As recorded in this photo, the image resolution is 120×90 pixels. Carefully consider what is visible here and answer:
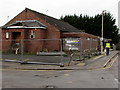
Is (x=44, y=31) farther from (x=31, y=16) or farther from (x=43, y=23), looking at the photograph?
(x=31, y=16)

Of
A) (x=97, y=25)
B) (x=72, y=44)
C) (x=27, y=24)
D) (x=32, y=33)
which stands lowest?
(x=72, y=44)

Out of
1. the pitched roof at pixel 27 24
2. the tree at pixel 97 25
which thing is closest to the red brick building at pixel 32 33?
the pitched roof at pixel 27 24

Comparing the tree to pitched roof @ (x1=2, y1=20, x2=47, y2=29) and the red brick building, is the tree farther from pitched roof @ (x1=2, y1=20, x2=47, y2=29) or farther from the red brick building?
pitched roof @ (x1=2, y1=20, x2=47, y2=29)

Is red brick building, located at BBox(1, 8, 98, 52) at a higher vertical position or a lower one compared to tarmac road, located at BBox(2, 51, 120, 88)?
higher

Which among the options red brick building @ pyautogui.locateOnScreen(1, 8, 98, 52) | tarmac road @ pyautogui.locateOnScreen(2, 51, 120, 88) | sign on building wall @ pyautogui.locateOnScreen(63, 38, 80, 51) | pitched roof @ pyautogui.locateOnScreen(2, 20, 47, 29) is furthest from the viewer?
pitched roof @ pyautogui.locateOnScreen(2, 20, 47, 29)

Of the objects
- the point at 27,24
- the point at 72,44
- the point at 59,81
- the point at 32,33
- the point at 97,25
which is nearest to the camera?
the point at 59,81

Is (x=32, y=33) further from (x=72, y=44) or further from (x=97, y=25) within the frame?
(x=97, y=25)

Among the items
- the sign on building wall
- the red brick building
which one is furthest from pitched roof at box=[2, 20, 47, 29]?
the sign on building wall

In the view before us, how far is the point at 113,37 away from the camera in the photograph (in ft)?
189

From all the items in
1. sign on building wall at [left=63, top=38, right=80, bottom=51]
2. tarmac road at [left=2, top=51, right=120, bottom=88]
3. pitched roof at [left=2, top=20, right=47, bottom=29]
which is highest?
pitched roof at [left=2, top=20, right=47, bottom=29]

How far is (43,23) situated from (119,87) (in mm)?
25922

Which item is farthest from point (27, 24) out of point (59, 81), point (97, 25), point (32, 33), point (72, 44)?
point (97, 25)

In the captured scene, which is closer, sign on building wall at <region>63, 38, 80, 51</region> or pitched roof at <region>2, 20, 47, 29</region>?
sign on building wall at <region>63, 38, 80, 51</region>

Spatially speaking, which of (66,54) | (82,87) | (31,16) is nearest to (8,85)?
(82,87)
